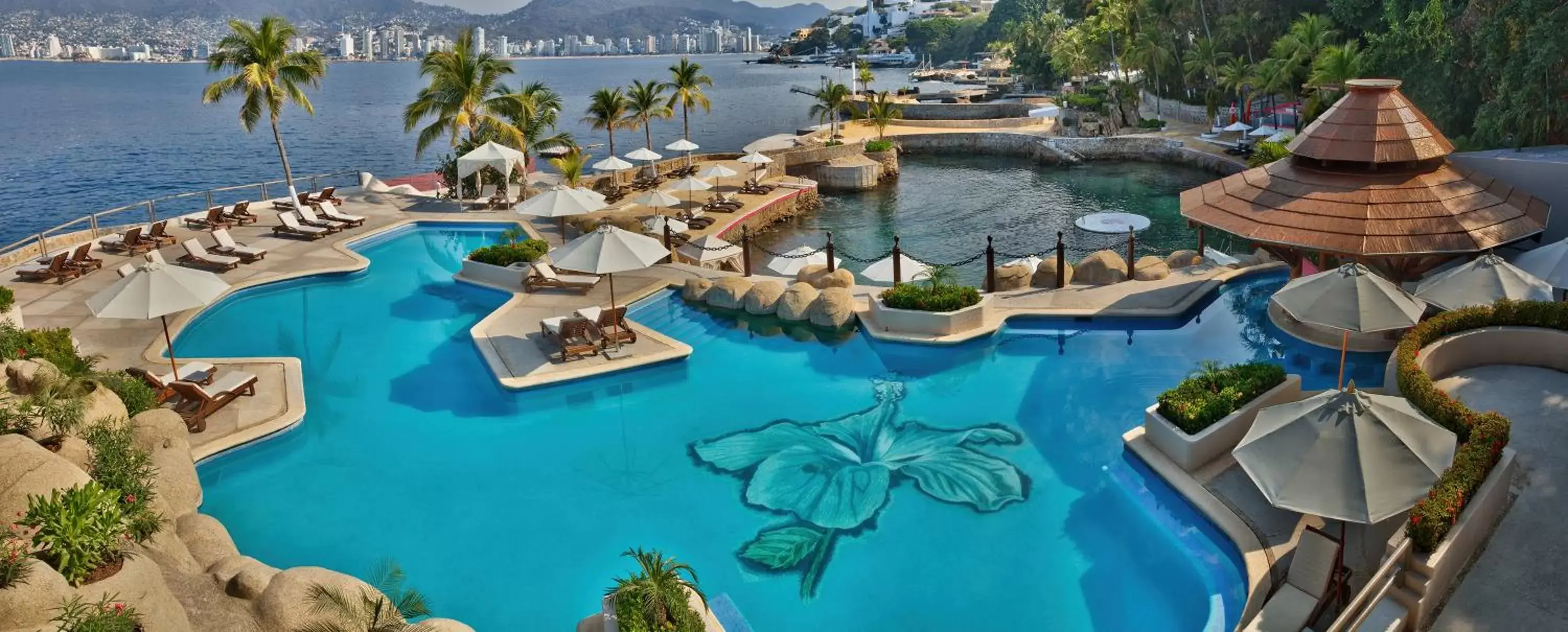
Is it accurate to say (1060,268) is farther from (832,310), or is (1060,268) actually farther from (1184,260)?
(832,310)

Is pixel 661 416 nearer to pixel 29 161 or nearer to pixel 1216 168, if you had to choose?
pixel 1216 168

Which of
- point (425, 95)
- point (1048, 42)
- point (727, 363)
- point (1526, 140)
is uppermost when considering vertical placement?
point (1048, 42)

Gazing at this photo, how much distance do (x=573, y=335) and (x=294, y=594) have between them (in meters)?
9.31

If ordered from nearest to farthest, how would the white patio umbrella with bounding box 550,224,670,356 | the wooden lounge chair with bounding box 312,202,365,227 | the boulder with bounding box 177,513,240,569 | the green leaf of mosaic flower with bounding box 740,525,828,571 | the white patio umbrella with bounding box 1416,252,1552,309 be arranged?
the boulder with bounding box 177,513,240,569
the green leaf of mosaic flower with bounding box 740,525,828,571
the white patio umbrella with bounding box 1416,252,1552,309
the white patio umbrella with bounding box 550,224,670,356
the wooden lounge chair with bounding box 312,202,365,227

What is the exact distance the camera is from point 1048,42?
90.2 metres

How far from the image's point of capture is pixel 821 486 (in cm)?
1409

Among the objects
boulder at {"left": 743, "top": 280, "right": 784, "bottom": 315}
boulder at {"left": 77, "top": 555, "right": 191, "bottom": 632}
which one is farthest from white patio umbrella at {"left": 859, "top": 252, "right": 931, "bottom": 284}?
boulder at {"left": 77, "top": 555, "right": 191, "bottom": 632}

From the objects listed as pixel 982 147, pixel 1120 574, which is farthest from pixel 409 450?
pixel 982 147

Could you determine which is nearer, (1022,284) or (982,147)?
(1022,284)

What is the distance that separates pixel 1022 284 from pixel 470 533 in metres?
14.5

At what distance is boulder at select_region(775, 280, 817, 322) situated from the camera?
69.0 feet

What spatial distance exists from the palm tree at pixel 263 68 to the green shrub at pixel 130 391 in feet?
49.6

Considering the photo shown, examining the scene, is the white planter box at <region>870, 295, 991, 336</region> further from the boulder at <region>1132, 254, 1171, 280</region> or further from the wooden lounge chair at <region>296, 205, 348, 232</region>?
the wooden lounge chair at <region>296, 205, 348, 232</region>

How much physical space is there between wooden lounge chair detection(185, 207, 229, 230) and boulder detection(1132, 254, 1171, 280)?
86.9 ft
